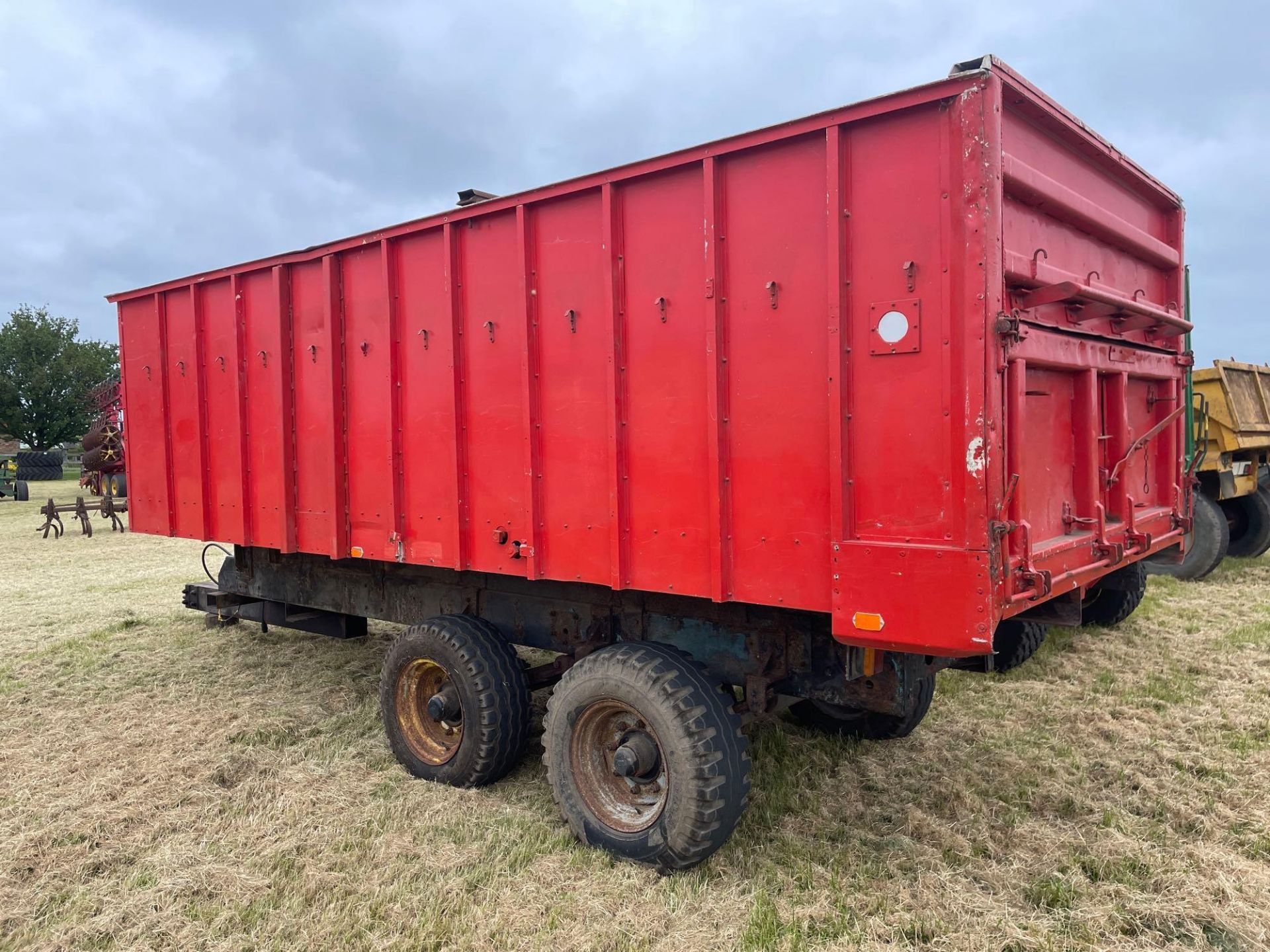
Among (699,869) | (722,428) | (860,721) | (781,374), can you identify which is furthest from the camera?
(860,721)


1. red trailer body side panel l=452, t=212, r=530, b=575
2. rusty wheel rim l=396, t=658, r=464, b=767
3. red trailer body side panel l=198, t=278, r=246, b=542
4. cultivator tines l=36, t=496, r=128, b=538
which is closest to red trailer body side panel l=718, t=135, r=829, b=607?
red trailer body side panel l=452, t=212, r=530, b=575

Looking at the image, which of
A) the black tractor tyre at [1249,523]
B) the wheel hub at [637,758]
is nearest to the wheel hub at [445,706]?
the wheel hub at [637,758]

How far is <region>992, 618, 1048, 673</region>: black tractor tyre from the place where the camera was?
5.72 m

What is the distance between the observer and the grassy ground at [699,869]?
329cm

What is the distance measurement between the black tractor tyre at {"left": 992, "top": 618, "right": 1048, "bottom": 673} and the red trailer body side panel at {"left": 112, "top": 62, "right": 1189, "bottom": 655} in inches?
48.8

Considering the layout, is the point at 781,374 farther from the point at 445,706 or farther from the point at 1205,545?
the point at 1205,545

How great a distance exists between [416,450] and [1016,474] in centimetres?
316

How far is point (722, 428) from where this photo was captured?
352 centimetres

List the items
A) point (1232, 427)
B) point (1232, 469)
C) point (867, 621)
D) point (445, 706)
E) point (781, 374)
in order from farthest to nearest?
point (1232, 469), point (1232, 427), point (445, 706), point (781, 374), point (867, 621)

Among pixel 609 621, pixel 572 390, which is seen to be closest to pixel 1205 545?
pixel 609 621

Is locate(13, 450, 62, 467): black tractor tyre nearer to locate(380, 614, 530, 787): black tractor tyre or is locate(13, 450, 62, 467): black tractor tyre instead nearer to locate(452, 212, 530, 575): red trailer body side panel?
locate(380, 614, 530, 787): black tractor tyre

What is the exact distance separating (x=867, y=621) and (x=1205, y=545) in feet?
28.3

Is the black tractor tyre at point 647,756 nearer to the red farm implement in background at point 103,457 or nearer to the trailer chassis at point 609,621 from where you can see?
the trailer chassis at point 609,621

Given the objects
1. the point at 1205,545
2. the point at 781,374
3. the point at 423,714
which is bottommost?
the point at 423,714
